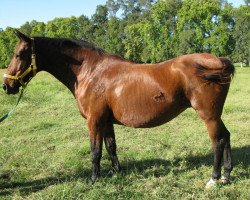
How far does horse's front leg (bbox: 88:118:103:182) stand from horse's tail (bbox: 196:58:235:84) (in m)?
1.64

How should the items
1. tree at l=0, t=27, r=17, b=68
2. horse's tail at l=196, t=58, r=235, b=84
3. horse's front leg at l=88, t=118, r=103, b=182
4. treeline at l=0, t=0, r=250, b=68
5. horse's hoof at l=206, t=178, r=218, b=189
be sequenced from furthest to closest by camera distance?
tree at l=0, t=27, r=17, b=68 < treeline at l=0, t=0, r=250, b=68 < horse's front leg at l=88, t=118, r=103, b=182 < horse's hoof at l=206, t=178, r=218, b=189 < horse's tail at l=196, t=58, r=235, b=84

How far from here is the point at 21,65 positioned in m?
4.87

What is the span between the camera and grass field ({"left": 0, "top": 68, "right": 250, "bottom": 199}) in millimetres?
4676

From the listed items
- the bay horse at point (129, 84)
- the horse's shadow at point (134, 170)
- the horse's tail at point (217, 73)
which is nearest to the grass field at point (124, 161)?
the horse's shadow at point (134, 170)

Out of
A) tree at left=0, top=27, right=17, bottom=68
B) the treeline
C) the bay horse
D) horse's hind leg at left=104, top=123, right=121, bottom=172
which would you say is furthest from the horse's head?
tree at left=0, top=27, right=17, bottom=68

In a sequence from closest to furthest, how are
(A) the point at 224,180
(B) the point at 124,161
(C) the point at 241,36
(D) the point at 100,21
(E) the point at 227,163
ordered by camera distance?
(A) the point at 224,180
(E) the point at 227,163
(B) the point at 124,161
(C) the point at 241,36
(D) the point at 100,21

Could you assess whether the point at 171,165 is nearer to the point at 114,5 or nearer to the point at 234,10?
the point at 234,10

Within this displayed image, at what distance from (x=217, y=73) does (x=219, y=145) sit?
1.02 m

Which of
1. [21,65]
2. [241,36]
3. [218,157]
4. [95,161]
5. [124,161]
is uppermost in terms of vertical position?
[241,36]

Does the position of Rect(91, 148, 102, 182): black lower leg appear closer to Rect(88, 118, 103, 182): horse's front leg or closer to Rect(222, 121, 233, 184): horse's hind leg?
Rect(88, 118, 103, 182): horse's front leg

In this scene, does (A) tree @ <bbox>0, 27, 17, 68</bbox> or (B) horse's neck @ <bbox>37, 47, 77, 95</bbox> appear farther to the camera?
(A) tree @ <bbox>0, 27, 17, 68</bbox>

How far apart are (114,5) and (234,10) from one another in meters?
28.5

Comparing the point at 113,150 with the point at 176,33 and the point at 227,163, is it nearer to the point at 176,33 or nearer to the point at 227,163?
the point at 227,163

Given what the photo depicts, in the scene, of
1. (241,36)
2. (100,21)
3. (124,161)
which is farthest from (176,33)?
(124,161)
